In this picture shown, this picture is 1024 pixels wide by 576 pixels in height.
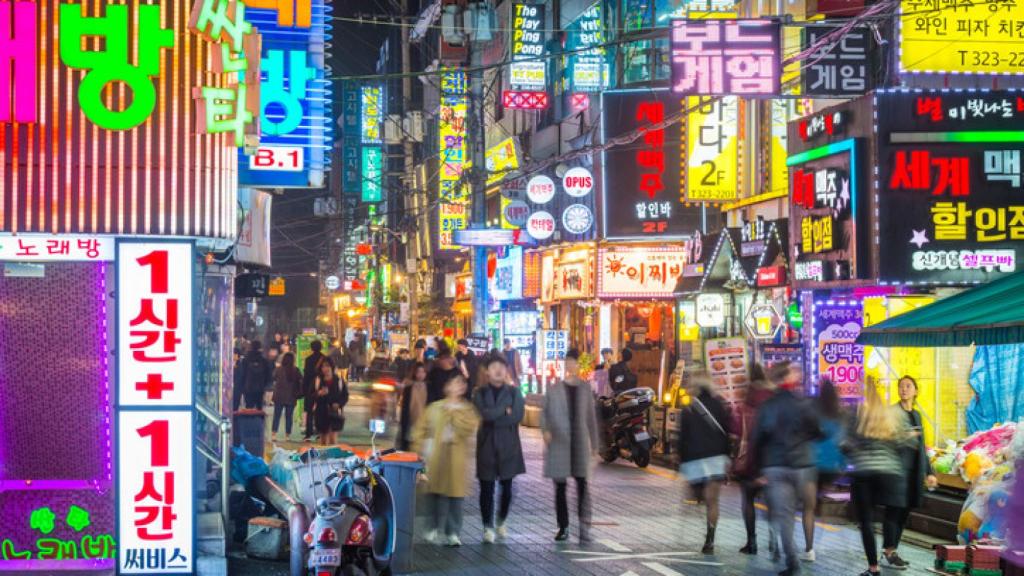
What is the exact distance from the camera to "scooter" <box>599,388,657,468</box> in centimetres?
2247

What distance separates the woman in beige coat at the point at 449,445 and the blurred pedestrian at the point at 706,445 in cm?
217

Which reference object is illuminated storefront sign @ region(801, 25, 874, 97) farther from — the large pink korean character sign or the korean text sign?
Result: the large pink korean character sign

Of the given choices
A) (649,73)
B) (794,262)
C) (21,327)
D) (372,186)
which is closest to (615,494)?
(794,262)

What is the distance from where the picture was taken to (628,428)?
74.9ft

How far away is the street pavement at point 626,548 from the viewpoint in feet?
41.9

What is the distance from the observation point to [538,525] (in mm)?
15805

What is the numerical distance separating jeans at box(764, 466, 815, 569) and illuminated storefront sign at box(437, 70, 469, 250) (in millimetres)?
36908

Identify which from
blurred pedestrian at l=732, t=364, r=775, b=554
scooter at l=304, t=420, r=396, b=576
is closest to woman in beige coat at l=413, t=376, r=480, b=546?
scooter at l=304, t=420, r=396, b=576

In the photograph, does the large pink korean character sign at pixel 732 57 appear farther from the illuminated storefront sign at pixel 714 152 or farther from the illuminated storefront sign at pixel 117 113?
the illuminated storefront sign at pixel 714 152

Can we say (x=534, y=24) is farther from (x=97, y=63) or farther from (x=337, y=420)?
(x=97, y=63)

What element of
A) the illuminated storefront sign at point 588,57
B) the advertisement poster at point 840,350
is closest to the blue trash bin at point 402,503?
the advertisement poster at point 840,350

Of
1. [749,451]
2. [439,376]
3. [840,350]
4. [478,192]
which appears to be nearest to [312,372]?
[439,376]

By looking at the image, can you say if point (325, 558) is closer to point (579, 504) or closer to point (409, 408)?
point (579, 504)

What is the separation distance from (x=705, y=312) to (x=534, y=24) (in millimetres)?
13675
